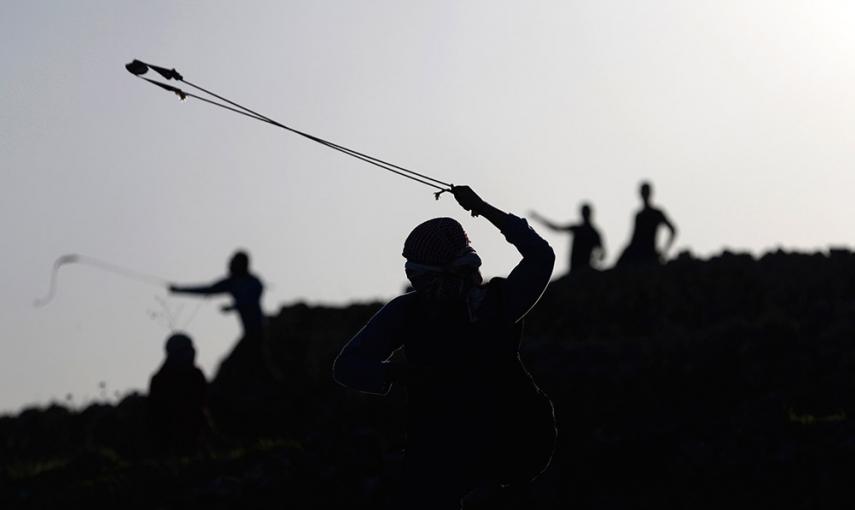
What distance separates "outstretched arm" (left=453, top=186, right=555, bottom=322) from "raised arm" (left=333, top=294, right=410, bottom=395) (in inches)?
19.6

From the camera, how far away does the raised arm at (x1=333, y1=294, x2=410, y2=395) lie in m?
8.62

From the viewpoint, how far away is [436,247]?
8.78 metres

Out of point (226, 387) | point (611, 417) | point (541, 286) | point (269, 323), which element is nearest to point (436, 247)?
point (541, 286)

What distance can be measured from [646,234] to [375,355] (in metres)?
18.8

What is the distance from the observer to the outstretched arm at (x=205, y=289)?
21922 mm

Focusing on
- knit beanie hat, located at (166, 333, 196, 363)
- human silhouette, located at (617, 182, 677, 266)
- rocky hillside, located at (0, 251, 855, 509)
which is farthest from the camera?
human silhouette, located at (617, 182, 677, 266)

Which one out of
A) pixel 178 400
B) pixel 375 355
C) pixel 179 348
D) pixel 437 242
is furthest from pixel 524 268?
pixel 178 400

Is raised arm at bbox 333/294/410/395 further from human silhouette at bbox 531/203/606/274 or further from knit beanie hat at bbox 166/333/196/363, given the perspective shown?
human silhouette at bbox 531/203/606/274

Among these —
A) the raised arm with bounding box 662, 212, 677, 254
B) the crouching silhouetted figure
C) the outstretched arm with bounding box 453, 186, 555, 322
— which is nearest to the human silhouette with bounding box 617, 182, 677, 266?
the raised arm with bounding box 662, 212, 677, 254

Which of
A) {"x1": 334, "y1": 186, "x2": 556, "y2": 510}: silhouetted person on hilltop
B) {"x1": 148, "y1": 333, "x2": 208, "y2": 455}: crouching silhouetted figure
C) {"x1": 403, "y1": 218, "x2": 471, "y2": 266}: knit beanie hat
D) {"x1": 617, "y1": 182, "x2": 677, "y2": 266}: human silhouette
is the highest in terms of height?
{"x1": 617, "y1": 182, "x2": 677, "y2": 266}: human silhouette

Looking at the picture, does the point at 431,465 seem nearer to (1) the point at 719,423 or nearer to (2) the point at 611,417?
(1) the point at 719,423

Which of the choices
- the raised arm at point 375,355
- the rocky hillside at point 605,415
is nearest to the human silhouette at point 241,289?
the rocky hillside at point 605,415

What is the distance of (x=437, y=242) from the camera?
878cm

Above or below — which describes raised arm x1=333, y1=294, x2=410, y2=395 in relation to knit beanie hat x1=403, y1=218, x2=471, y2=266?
below
